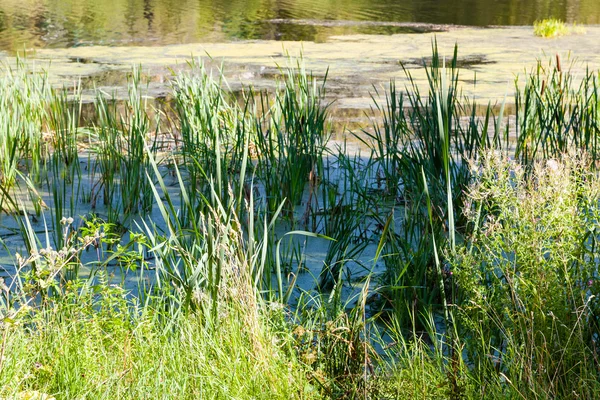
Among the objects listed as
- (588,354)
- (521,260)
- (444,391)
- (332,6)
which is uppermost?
(332,6)

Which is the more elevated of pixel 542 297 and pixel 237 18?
pixel 237 18

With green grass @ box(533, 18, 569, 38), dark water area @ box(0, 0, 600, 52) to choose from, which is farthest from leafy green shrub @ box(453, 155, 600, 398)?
green grass @ box(533, 18, 569, 38)

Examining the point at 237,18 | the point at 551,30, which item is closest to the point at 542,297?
the point at 551,30

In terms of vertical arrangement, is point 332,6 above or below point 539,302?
above

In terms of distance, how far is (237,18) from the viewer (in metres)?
14.2

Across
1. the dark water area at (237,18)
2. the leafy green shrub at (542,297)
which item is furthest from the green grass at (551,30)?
the leafy green shrub at (542,297)

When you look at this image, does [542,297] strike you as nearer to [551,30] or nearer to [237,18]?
[551,30]

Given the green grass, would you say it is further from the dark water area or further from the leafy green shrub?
the leafy green shrub

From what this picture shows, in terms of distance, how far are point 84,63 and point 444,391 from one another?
7.27 metres

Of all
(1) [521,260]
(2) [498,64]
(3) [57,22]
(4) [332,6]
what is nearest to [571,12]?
(4) [332,6]

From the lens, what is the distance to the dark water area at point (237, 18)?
11078 millimetres

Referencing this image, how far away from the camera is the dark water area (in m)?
11.1

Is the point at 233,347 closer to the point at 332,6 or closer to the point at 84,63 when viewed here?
the point at 84,63

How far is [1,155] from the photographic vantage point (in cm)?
336
